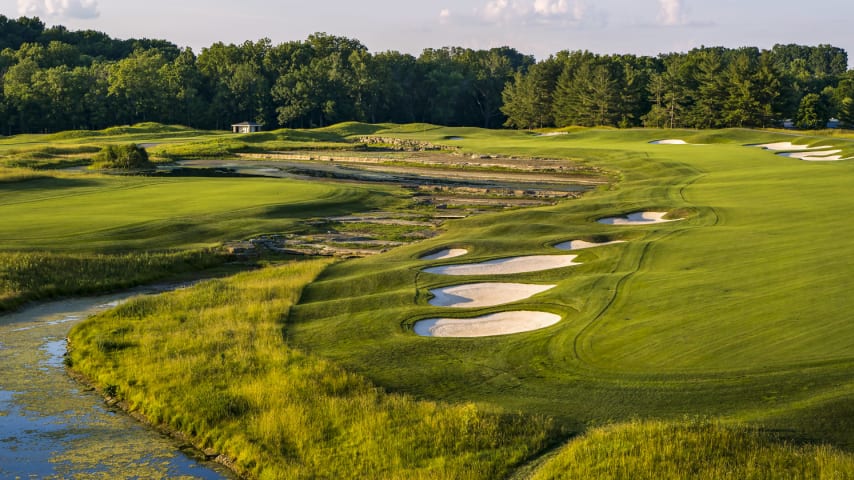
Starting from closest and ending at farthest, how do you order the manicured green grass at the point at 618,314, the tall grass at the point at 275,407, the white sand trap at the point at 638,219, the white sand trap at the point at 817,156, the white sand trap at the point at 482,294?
1. the tall grass at the point at 275,407
2. the manicured green grass at the point at 618,314
3. the white sand trap at the point at 482,294
4. the white sand trap at the point at 638,219
5. the white sand trap at the point at 817,156

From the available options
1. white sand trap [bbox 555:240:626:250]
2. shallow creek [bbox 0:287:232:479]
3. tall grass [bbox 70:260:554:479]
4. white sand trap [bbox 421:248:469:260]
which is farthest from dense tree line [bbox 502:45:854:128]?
shallow creek [bbox 0:287:232:479]

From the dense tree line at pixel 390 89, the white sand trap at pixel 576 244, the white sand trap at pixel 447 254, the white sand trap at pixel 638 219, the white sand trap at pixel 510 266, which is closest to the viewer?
the white sand trap at pixel 510 266

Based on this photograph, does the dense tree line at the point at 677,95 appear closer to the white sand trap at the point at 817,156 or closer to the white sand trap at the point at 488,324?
the white sand trap at the point at 817,156

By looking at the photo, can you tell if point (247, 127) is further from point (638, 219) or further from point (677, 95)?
point (638, 219)

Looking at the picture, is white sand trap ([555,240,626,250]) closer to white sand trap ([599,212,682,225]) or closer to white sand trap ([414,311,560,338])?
white sand trap ([599,212,682,225])

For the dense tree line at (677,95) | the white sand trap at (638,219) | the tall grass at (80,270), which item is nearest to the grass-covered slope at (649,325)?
the white sand trap at (638,219)
